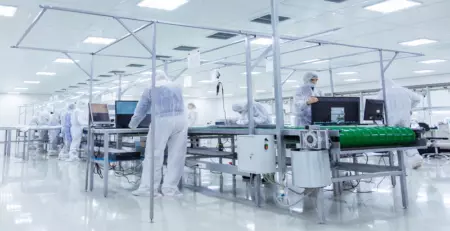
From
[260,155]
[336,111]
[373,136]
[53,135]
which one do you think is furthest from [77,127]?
[373,136]

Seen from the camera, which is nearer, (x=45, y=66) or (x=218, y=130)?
(x=218, y=130)

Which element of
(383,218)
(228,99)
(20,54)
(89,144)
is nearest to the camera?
(383,218)

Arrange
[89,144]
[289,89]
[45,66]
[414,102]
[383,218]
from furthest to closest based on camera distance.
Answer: [289,89] → [45,66] → [414,102] → [89,144] → [383,218]

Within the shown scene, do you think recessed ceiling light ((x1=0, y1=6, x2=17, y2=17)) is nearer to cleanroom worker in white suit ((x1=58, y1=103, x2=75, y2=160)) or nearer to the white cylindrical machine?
cleanroom worker in white suit ((x1=58, y1=103, x2=75, y2=160))

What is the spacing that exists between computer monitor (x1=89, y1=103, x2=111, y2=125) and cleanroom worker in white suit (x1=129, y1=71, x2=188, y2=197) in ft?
1.87

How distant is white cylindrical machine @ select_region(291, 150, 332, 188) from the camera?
2299mm

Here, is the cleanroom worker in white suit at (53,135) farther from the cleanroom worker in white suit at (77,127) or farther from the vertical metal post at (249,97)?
the vertical metal post at (249,97)

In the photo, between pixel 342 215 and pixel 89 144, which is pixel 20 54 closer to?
pixel 89 144

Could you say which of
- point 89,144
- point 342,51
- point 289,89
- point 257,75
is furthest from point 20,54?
point 289,89

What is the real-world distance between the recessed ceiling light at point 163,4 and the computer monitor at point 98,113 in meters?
1.70

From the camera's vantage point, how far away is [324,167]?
2.33 meters

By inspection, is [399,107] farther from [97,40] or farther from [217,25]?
[97,40]

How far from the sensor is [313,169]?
2.30 meters

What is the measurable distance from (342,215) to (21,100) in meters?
17.1
